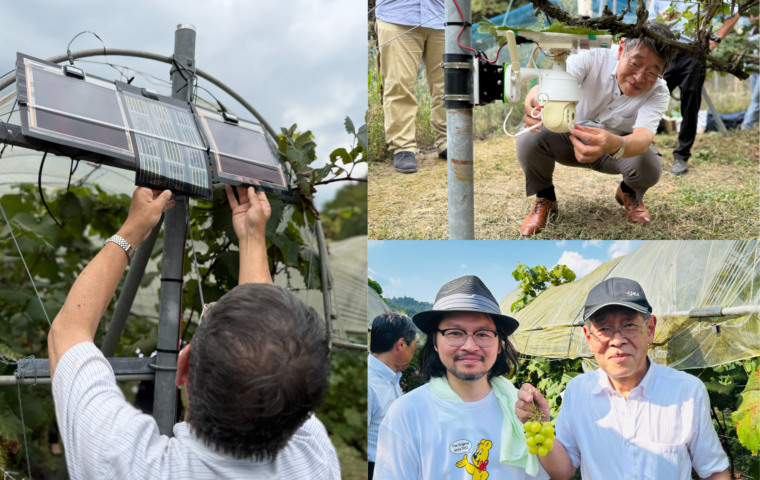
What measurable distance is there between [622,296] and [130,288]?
1.85 meters

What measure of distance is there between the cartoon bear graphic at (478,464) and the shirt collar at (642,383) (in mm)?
476

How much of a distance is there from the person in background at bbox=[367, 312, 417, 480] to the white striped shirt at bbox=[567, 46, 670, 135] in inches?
40.8

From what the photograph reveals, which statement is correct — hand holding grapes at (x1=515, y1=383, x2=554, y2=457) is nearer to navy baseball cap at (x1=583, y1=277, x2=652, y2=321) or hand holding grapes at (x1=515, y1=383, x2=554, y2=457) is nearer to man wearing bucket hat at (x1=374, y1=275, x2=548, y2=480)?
man wearing bucket hat at (x1=374, y1=275, x2=548, y2=480)

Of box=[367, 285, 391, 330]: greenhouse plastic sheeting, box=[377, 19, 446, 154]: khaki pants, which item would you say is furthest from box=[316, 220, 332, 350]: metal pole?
box=[377, 19, 446, 154]: khaki pants

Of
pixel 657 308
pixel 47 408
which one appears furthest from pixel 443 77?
pixel 47 408

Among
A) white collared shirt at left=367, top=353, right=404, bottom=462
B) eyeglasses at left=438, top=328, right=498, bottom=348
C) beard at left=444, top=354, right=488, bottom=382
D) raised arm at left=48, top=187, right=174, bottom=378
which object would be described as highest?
raised arm at left=48, top=187, right=174, bottom=378

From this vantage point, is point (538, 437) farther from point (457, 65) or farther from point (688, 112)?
point (688, 112)

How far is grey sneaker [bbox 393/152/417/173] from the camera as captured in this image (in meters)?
2.21

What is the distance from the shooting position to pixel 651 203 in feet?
7.64

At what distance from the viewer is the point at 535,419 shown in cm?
220

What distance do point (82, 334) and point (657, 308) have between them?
1.94 meters

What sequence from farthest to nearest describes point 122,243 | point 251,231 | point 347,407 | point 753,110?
point 347,407 → point 753,110 → point 251,231 → point 122,243

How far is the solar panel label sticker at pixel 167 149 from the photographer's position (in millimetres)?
1701

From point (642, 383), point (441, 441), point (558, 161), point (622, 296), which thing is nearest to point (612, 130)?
point (558, 161)
